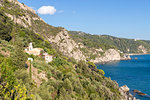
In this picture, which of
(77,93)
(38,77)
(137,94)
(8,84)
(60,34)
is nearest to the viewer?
(8,84)

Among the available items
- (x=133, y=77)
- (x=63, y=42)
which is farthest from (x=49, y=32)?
(x=133, y=77)

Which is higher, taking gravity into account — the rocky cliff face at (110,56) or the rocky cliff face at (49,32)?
the rocky cliff face at (49,32)

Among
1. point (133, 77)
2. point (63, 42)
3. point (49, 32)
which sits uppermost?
point (49, 32)

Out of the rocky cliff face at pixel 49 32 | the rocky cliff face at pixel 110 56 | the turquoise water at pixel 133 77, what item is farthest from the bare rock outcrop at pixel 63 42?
the rocky cliff face at pixel 110 56

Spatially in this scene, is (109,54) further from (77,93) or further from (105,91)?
(77,93)

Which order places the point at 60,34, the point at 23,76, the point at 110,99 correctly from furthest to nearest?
the point at 60,34
the point at 110,99
the point at 23,76

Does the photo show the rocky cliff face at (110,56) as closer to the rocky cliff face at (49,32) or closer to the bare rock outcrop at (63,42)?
the rocky cliff face at (49,32)

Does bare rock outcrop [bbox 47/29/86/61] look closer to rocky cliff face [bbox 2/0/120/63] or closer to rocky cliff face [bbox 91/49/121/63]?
rocky cliff face [bbox 2/0/120/63]

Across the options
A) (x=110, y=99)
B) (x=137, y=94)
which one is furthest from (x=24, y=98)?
(x=137, y=94)

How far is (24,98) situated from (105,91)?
90.9 ft

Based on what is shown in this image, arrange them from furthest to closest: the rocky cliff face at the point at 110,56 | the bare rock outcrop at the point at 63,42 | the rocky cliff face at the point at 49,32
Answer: the rocky cliff face at the point at 110,56
the bare rock outcrop at the point at 63,42
the rocky cliff face at the point at 49,32

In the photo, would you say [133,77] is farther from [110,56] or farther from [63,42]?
[110,56]

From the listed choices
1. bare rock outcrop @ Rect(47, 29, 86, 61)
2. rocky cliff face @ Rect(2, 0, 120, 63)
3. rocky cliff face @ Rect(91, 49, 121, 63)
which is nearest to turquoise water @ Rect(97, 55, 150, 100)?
bare rock outcrop @ Rect(47, 29, 86, 61)

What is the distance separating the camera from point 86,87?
31516 millimetres
